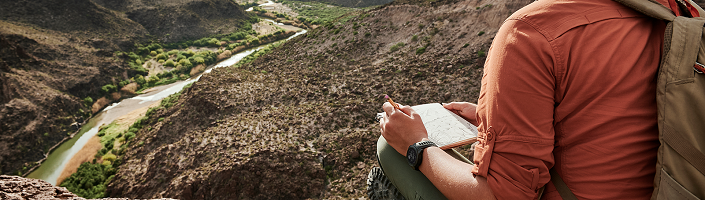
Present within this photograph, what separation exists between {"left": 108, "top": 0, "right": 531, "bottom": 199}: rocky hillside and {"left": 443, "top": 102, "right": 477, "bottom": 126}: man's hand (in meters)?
4.16

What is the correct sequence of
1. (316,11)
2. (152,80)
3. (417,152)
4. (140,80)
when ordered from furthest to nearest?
1. (316,11)
2. (152,80)
3. (140,80)
4. (417,152)

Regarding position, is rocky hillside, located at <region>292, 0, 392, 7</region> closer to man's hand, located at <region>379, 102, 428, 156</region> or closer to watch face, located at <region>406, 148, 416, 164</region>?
man's hand, located at <region>379, 102, 428, 156</region>

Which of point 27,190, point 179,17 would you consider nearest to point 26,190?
point 27,190

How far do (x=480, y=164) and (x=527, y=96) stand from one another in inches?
13.7

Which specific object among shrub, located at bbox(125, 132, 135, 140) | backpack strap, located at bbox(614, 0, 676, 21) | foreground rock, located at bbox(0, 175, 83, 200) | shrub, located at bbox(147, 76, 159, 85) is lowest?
shrub, located at bbox(125, 132, 135, 140)

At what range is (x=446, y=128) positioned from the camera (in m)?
2.03

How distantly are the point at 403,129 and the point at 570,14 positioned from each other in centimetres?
93

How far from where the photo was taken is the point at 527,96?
1.06m

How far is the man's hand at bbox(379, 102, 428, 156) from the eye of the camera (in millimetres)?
1692

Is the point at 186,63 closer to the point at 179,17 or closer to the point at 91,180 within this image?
the point at 179,17

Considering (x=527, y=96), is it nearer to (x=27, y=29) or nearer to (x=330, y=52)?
(x=330, y=52)

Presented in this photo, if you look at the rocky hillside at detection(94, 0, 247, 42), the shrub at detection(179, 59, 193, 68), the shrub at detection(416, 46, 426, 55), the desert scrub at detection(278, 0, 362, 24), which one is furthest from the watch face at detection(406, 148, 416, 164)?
the rocky hillside at detection(94, 0, 247, 42)

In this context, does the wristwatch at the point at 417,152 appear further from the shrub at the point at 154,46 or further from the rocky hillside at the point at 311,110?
the shrub at the point at 154,46

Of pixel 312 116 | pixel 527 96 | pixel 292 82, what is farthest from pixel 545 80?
pixel 292 82
